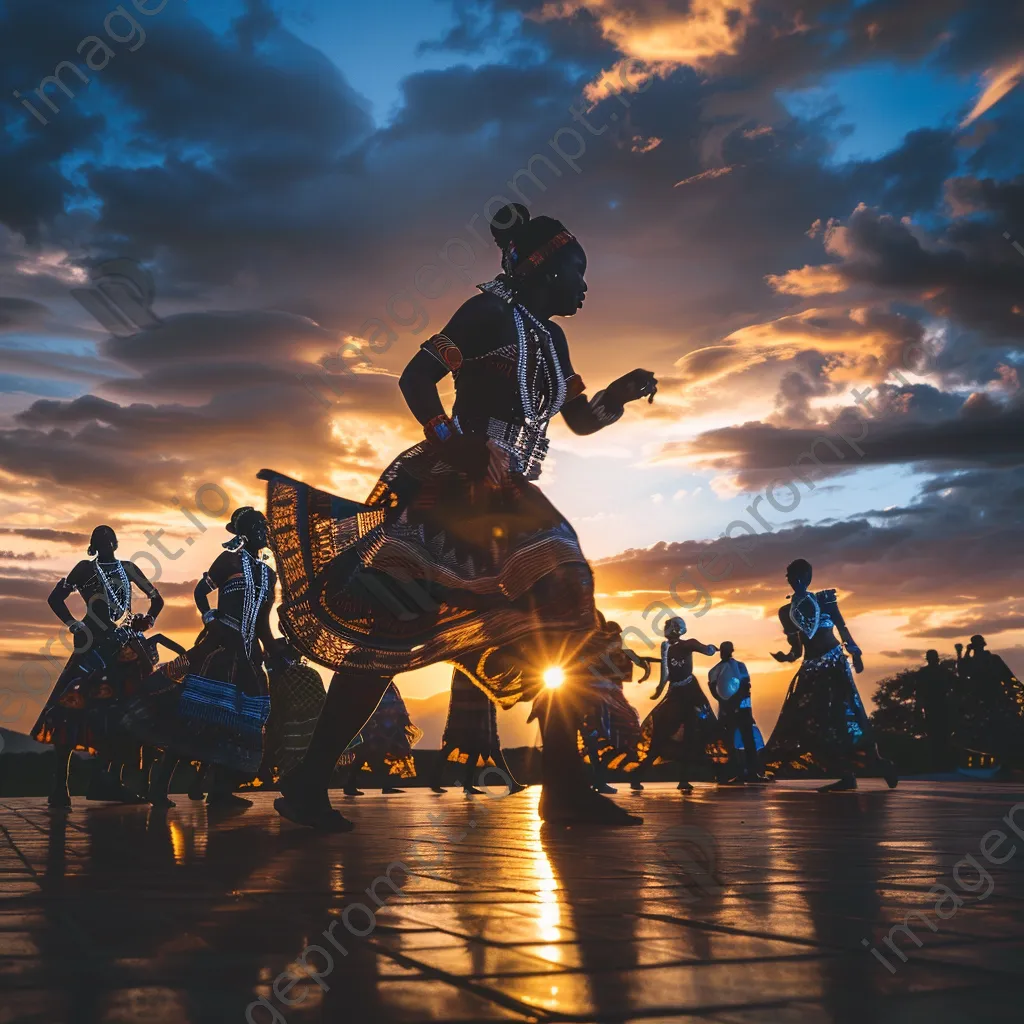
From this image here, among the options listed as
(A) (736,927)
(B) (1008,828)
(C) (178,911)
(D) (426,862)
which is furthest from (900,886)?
(B) (1008,828)

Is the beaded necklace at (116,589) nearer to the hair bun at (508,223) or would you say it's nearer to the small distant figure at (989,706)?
the hair bun at (508,223)

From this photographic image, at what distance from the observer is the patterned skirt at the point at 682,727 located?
43.1 ft

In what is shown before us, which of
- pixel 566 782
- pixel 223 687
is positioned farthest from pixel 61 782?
pixel 566 782

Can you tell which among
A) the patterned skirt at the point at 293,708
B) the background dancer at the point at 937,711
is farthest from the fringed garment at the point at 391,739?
the background dancer at the point at 937,711

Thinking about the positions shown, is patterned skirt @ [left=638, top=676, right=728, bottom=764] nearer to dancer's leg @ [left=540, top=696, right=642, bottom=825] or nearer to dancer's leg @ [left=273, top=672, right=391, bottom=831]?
dancer's leg @ [left=540, top=696, right=642, bottom=825]

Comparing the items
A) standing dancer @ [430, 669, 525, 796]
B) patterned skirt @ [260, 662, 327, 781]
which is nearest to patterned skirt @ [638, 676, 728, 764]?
standing dancer @ [430, 669, 525, 796]

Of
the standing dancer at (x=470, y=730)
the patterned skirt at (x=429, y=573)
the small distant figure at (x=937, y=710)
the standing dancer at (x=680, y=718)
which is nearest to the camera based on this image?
the patterned skirt at (x=429, y=573)

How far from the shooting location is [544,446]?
555 cm

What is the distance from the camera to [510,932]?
2.17 m

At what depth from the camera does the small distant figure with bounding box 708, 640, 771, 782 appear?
47.6 feet

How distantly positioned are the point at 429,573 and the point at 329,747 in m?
0.88

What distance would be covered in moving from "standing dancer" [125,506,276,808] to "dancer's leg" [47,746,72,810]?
0.66 meters

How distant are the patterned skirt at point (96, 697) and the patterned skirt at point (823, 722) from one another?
601cm

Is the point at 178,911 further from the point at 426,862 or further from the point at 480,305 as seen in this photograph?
the point at 480,305
